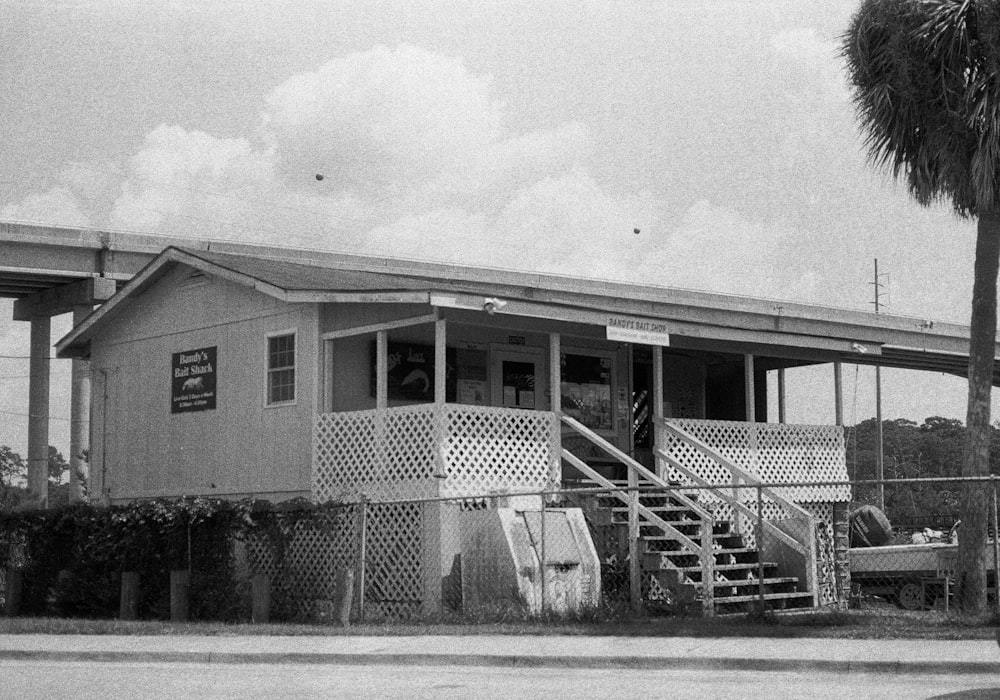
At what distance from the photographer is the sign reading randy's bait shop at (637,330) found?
19.8m

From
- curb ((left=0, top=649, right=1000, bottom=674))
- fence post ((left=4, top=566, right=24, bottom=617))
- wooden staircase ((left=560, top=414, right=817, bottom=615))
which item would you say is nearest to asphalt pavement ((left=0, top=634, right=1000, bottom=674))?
curb ((left=0, top=649, right=1000, bottom=674))

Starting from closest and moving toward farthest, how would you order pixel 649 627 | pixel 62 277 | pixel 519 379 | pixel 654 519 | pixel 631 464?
pixel 649 627, pixel 654 519, pixel 631 464, pixel 519 379, pixel 62 277

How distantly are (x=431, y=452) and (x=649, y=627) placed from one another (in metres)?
4.80

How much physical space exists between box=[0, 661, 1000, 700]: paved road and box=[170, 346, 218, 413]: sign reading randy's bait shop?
9.75 meters

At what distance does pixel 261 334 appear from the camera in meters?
21.7

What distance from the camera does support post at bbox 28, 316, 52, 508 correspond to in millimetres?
37550

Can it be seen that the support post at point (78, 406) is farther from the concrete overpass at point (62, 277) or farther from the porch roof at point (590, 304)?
the porch roof at point (590, 304)

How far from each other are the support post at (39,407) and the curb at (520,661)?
2391 centimetres

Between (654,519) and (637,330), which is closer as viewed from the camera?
(654,519)

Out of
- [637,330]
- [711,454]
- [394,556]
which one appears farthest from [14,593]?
[711,454]

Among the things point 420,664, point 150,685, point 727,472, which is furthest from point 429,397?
point 150,685

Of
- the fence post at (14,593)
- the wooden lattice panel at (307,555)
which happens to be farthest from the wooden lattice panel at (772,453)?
the fence post at (14,593)

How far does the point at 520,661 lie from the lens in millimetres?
13164

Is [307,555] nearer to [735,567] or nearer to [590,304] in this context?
[735,567]
